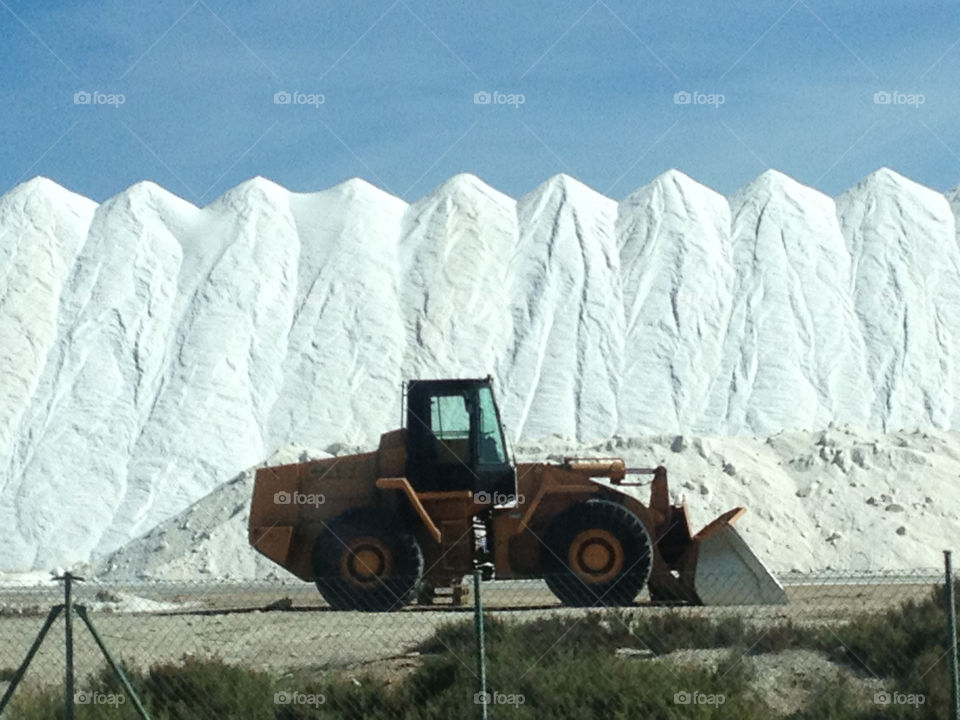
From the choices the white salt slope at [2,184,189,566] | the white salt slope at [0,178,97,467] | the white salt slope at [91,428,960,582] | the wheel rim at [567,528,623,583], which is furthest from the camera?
the white salt slope at [0,178,97,467]

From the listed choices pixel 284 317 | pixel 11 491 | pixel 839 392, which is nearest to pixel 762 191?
pixel 839 392

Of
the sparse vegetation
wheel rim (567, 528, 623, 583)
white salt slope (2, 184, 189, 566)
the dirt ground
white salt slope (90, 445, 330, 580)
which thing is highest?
white salt slope (2, 184, 189, 566)

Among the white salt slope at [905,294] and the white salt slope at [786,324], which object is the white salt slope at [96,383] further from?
the white salt slope at [905,294]

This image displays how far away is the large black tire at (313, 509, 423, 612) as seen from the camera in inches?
638

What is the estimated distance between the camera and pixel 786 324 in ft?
178

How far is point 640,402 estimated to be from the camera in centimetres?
5109

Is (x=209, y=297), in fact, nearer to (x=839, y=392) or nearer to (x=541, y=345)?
(x=541, y=345)

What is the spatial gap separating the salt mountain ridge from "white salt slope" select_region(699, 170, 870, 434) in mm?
99

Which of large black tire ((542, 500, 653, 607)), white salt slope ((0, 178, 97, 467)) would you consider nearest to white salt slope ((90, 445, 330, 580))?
large black tire ((542, 500, 653, 607))

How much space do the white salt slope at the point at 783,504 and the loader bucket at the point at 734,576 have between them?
12.8 m

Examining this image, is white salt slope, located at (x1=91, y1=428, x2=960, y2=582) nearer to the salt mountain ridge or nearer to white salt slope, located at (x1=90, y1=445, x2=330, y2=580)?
white salt slope, located at (x1=90, y1=445, x2=330, y2=580)

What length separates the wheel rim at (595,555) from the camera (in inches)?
627

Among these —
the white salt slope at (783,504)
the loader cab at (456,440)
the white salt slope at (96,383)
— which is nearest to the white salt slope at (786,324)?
the white salt slope at (783,504)

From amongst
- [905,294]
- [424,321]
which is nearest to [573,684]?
[424,321]
